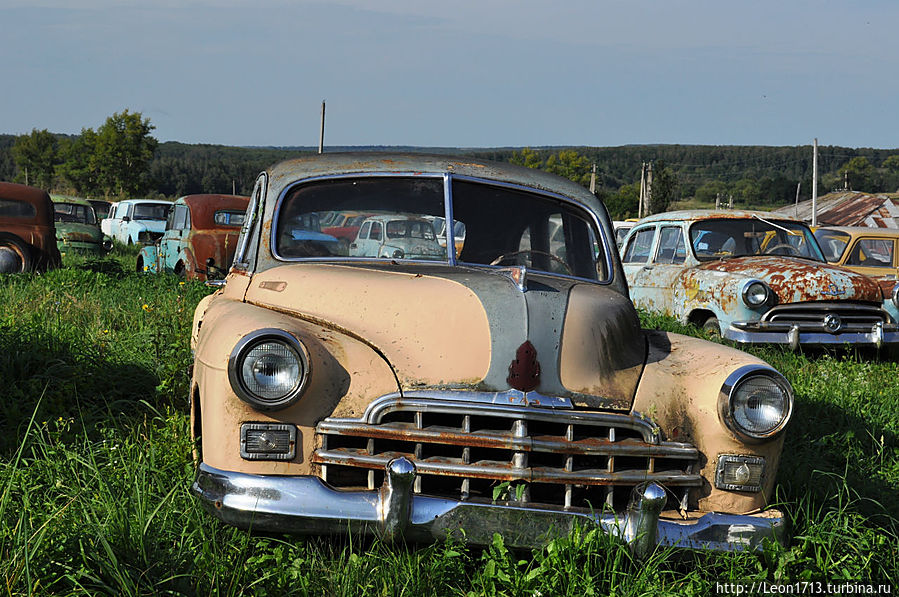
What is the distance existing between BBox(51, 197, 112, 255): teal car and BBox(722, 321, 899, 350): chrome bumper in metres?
11.7

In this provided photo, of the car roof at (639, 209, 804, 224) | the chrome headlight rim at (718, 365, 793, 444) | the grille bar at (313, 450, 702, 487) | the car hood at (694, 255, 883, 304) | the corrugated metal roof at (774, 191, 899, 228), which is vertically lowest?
the grille bar at (313, 450, 702, 487)

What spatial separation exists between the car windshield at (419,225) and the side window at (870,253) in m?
7.29

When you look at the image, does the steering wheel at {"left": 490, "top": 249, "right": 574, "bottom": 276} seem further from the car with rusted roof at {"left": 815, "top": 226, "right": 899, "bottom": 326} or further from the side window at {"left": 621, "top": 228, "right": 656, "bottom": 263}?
the car with rusted roof at {"left": 815, "top": 226, "right": 899, "bottom": 326}

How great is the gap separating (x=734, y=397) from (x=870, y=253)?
8.28m

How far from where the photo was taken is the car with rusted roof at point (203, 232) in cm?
1095

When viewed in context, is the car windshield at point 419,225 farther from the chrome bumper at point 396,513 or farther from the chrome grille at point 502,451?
the chrome bumper at point 396,513

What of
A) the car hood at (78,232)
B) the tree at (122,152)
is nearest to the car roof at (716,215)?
the car hood at (78,232)

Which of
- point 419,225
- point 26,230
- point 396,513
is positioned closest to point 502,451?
point 396,513

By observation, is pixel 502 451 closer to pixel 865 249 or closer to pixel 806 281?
pixel 806 281

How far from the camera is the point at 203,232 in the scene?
11.1 metres

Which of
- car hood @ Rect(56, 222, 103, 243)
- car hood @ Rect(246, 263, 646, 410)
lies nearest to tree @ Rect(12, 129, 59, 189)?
car hood @ Rect(56, 222, 103, 243)

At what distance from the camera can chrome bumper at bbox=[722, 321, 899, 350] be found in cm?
741

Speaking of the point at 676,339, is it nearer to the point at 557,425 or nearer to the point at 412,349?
the point at 557,425

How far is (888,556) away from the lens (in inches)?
136
